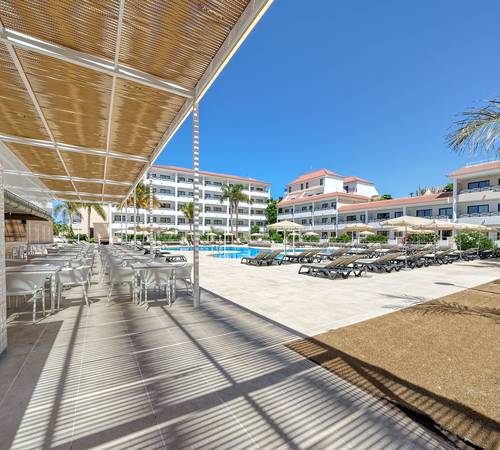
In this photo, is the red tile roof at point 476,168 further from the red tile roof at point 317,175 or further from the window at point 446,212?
the red tile roof at point 317,175

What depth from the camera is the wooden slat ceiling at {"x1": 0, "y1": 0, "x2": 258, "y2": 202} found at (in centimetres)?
373

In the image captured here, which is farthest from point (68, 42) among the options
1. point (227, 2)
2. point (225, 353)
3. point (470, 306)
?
point (470, 306)

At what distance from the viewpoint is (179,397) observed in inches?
103

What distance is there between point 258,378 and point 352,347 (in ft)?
5.58

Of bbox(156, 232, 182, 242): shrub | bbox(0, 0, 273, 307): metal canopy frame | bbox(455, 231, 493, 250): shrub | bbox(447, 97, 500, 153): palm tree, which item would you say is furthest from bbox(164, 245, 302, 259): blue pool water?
bbox(447, 97, 500, 153): palm tree

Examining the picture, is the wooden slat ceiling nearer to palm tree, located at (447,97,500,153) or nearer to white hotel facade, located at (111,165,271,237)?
palm tree, located at (447,97,500,153)

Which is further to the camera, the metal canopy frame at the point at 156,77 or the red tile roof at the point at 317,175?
the red tile roof at the point at 317,175

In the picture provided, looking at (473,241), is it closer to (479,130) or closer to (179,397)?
(479,130)

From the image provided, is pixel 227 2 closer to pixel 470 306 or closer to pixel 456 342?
pixel 456 342

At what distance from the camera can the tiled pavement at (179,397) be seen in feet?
6.88

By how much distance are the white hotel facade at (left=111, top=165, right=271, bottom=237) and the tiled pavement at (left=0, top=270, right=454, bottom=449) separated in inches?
1699

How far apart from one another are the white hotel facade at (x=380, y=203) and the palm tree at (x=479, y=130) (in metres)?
12.5

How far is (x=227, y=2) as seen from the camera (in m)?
3.55

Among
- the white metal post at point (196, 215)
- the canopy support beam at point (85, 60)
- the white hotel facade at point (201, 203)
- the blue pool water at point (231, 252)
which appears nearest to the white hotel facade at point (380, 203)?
the white hotel facade at point (201, 203)
